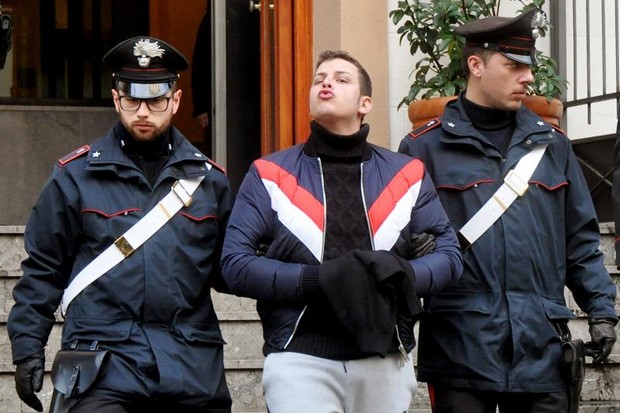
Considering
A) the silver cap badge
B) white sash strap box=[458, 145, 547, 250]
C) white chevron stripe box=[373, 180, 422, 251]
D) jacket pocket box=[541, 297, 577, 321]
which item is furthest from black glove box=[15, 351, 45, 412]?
jacket pocket box=[541, 297, 577, 321]

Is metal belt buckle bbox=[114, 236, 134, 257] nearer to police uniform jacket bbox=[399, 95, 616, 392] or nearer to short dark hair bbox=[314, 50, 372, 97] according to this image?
short dark hair bbox=[314, 50, 372, 97]

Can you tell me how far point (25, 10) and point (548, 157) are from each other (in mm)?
8061

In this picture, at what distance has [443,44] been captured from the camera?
9.74m

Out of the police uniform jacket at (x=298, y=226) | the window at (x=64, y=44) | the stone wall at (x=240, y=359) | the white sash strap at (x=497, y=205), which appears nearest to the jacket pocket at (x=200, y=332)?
the police uniform jacket at (x=298, y=226)

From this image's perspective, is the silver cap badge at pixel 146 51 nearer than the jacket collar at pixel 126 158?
No

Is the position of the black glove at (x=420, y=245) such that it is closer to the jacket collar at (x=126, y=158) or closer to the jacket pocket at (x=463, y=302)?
the jacket pocket at (x=463, y=302)

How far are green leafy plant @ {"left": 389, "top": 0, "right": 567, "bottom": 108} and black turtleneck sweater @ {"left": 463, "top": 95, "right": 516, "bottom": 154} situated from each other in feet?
10.8

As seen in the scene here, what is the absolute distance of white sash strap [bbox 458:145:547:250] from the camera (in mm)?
6125

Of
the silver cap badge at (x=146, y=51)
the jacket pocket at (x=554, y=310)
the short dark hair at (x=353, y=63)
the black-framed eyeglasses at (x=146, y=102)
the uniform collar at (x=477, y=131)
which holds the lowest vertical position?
the jacket pocket at (x=554, y=310)

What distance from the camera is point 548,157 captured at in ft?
20.7

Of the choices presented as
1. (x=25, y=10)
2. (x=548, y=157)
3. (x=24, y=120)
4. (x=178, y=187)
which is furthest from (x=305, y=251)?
(x=25, y=10)

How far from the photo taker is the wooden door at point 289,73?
1027 cm

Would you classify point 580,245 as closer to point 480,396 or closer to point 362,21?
point 480,396

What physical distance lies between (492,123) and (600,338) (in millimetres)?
894
